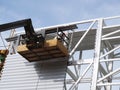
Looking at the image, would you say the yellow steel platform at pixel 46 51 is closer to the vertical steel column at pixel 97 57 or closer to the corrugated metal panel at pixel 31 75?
the corrugated metal panel at pixel 31 75

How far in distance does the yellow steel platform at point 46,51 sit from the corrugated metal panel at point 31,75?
61cm

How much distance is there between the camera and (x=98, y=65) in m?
26.2

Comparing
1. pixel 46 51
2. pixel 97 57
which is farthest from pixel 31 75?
pixel 97 57

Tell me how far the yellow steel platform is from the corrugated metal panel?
61 centimetres

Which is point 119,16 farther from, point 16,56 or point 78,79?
point 16,56

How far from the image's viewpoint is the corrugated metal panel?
2719 centimetres

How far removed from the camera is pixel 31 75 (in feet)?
93.6

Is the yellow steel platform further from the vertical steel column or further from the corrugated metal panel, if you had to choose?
the vertical steel column

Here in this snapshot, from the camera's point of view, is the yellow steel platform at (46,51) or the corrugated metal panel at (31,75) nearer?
the yellow steel platform at (46,51)

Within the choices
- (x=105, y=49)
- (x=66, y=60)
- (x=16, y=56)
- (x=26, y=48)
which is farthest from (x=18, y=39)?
(x=105, y=49)

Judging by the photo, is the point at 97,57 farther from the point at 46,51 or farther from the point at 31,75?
the point at 31,75

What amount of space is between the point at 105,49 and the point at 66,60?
13.5ft

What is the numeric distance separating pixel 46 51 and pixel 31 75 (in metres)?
2.49

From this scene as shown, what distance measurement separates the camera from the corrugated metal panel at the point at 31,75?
27188 millimetres
